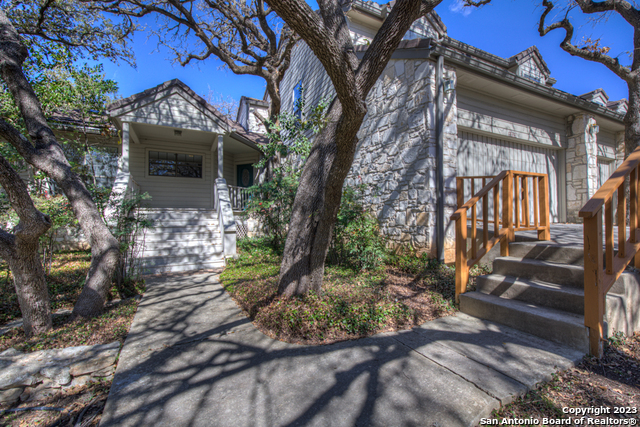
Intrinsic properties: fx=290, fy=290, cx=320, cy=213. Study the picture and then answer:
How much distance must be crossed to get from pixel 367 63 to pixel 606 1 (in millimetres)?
6220

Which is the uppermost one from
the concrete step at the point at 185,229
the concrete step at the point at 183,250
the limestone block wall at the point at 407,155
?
the limestone block wall at the point at 407,155

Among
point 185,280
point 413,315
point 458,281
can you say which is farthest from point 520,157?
point 185,280

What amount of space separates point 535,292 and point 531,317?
394 mm

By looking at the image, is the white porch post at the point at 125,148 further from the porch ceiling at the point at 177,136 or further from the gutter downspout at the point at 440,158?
the gutter downspout at the point at 440,158

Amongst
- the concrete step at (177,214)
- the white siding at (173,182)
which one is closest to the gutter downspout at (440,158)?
the concrete step at (177,214)

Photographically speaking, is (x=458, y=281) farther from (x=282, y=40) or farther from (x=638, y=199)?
(x=282, y=40)

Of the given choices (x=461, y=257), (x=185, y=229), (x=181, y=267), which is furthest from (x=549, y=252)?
(x=185, y=229)

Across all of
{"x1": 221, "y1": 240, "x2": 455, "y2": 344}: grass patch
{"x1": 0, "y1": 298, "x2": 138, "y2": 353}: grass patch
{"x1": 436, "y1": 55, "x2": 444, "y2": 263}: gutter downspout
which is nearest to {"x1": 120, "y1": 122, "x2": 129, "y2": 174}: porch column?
{"x1": 221, "y1": 240, "x2": 455, "y2": 344}: grass patch

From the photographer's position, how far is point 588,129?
7.27m

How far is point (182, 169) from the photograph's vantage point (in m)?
11.0

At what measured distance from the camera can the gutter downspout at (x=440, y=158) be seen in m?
5.00

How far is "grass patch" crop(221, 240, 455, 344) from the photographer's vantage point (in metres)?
3.03

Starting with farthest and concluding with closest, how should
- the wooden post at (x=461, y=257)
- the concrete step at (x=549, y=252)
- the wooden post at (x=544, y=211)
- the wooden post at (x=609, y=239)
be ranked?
the wooden post at (x=544, y=211), the wooden post at (x=461, y=257), the concrete step at (x=549, y=252), the wooden post at (x=609, y=239)

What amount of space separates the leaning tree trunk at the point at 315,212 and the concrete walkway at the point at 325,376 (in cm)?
79
